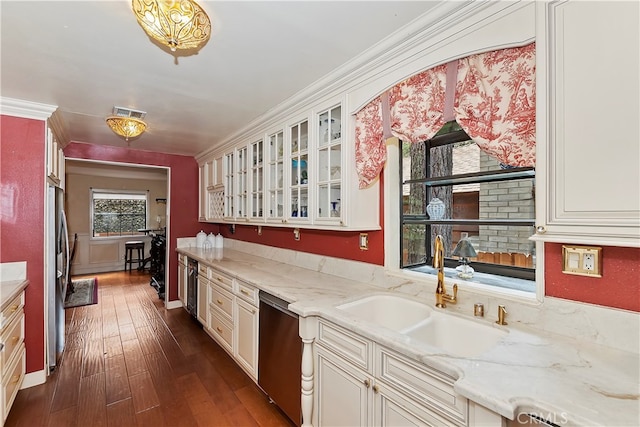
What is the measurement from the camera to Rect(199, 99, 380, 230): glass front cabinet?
2002 millimetres

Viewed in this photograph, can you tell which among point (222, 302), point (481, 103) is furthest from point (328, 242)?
point (481, 103)

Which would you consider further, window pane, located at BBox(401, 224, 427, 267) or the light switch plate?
window pane, located at BBox(401, 224, 427, 267)

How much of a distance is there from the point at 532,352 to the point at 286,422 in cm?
161

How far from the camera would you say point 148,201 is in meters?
7.46

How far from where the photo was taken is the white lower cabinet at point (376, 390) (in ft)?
3.44

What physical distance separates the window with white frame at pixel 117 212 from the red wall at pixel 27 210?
5.13 m

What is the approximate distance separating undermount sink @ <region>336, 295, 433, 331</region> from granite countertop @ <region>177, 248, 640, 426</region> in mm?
282

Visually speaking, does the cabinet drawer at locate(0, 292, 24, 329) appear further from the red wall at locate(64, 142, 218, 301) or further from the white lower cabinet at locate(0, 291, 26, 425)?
the red wall at locate(64, 142, 218, 301)

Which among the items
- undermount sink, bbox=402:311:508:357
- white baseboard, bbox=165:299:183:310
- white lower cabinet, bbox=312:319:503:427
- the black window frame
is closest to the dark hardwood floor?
white baseboard, bbox=165:299:183:310

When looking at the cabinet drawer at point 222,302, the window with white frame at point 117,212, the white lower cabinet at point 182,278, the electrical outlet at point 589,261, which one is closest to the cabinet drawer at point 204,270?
the cabinet drawer at point 222,302

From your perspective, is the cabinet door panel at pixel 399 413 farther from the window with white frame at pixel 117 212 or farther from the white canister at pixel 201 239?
the window with white frame at pixel 117 212

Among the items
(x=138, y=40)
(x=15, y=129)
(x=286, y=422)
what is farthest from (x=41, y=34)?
(x=286, y=422)

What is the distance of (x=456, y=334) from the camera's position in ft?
4.84

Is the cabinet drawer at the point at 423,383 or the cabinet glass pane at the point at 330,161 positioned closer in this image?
the cabinet drawer at the point at 423,383
